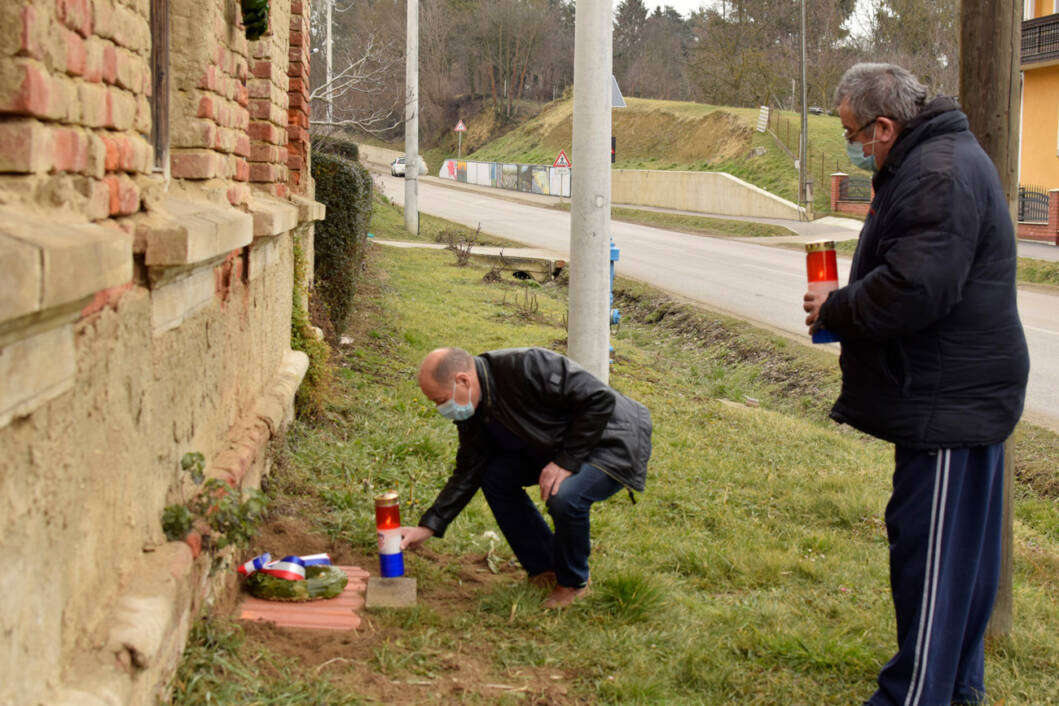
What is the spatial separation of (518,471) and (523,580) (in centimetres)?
52

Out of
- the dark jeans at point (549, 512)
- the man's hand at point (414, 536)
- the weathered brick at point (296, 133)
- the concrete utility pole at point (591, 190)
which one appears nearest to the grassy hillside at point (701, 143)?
the concrete utility pole at point (591, 190)

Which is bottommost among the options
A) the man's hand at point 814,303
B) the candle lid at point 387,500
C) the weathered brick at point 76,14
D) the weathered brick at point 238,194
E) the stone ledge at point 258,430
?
the candle lid at point 387,500

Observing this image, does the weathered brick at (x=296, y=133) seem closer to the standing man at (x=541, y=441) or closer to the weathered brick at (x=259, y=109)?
the weathered brick at (x=259, y=109)

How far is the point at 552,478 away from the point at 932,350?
1.51 metres

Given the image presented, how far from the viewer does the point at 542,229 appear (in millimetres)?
29891

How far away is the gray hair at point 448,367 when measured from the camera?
3.97 metres

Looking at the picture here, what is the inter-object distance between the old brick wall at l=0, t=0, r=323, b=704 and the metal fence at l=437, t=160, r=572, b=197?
43.9m

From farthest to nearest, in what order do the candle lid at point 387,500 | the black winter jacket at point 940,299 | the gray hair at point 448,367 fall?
the candle lid at point 387,500
the gray hair at point 448,367
the black winter jacket at point 940,299

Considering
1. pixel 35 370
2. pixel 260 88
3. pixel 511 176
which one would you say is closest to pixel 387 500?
pixel 35 370

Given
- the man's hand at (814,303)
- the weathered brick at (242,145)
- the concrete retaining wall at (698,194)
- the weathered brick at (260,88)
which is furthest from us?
the concrete retaining wall at (698,194)

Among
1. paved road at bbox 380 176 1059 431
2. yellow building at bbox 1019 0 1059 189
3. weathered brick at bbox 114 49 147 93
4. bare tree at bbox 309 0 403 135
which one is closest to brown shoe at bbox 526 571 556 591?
weathered brick at bbox 114 49 147 93

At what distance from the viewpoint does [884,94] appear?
341 centimetres

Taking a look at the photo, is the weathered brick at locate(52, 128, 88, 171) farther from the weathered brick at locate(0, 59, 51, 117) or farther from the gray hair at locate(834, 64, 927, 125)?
the gray hair at locate(834, 64, 927, 125)

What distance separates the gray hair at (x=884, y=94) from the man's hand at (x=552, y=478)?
1.67m
